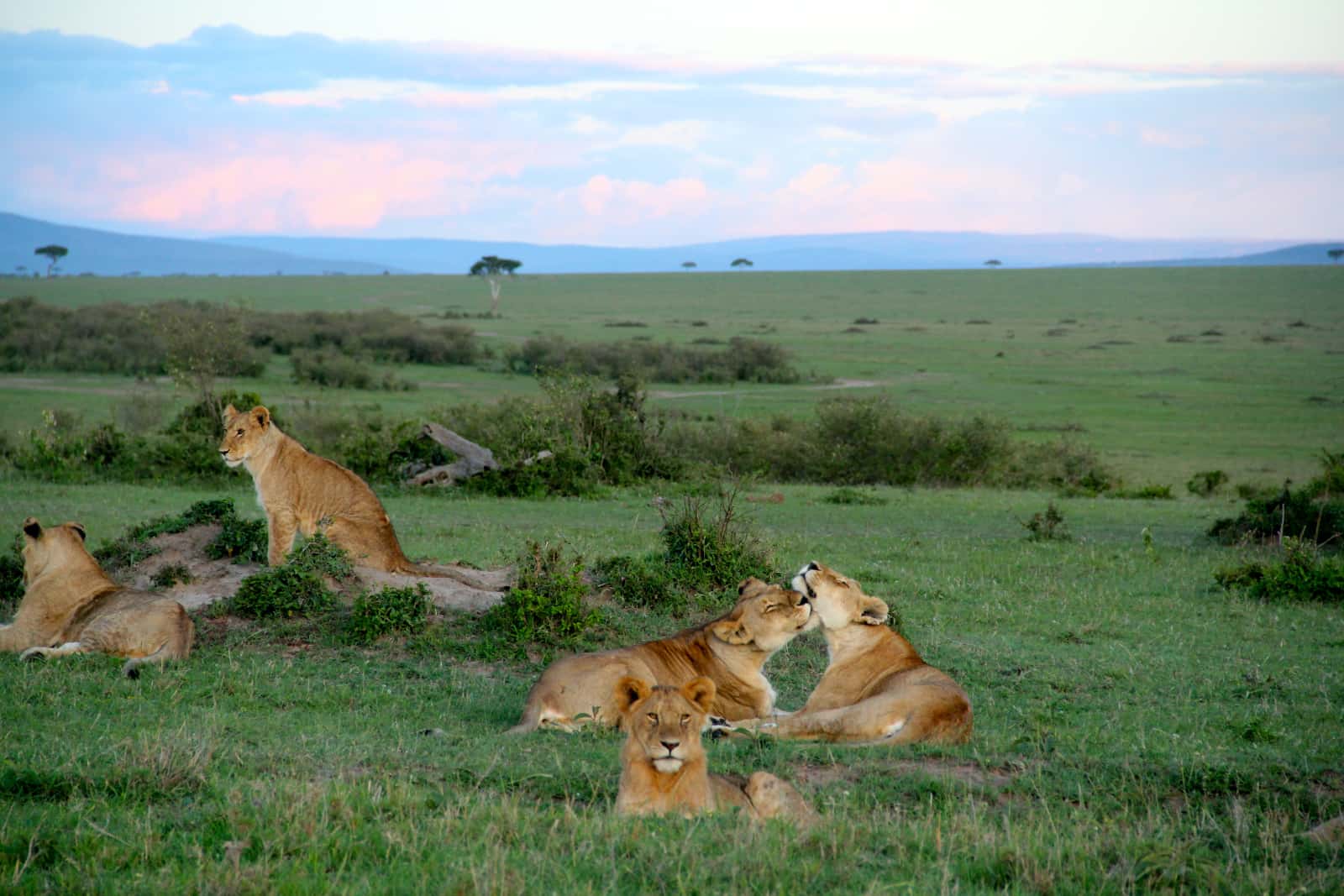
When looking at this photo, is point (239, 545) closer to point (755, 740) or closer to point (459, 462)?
point (755, 740)

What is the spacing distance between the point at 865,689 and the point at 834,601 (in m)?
0.59

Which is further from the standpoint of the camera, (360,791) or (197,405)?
(197,405)

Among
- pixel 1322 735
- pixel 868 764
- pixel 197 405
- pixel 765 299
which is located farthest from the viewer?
pixel 765 299

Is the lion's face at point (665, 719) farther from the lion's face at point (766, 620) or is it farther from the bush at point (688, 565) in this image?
the bush at point (688, 565)

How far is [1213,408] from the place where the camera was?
42.4 metres

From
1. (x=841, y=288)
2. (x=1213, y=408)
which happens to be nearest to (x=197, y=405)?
(x=1213, y=408)

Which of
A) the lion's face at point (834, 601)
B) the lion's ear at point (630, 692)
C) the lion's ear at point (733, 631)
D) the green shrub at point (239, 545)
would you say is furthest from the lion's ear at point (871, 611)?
the green shrub at point (239, 545)

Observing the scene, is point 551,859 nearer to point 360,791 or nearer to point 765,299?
point 360,791

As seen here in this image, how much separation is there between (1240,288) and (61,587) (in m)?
123

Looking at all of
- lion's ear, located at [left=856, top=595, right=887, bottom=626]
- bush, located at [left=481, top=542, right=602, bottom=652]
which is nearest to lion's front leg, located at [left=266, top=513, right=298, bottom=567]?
bush, located at [left=481, top=542, right=602, bottom=652]

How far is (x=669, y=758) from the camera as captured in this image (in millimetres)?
5195

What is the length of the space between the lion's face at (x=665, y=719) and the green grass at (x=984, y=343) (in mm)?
25334

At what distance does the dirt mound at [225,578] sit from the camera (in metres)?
10.5

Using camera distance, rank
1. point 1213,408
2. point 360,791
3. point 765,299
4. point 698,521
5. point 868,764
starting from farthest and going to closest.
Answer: point 765,299, point 1213,408, point 698,521, point 868,764, point 360,791
